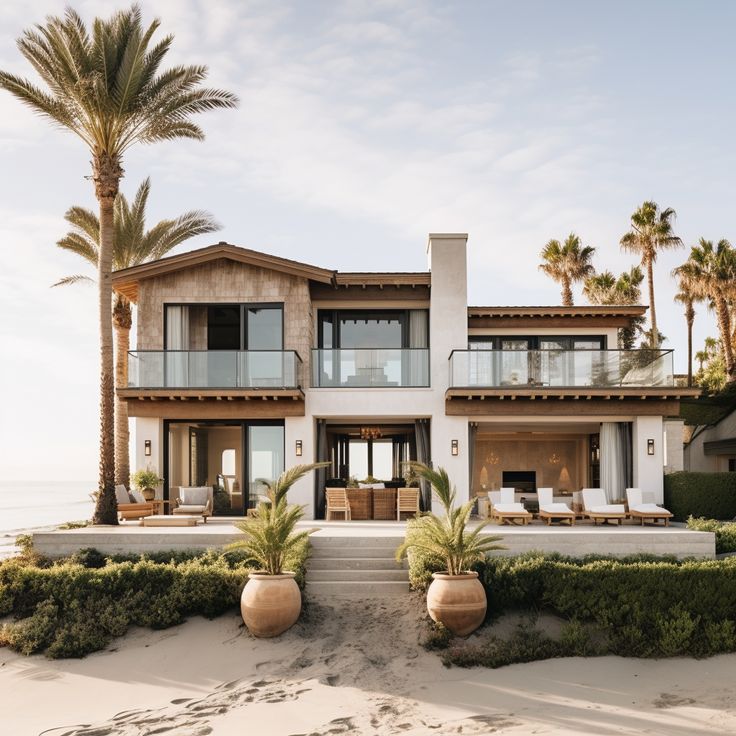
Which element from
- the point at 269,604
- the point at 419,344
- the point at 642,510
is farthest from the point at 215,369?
the point at 642,510

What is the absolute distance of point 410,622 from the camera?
1227 centimetres

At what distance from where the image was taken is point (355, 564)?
14.4m

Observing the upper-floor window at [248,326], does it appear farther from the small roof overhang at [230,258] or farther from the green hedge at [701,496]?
the green hedge at [701,496]

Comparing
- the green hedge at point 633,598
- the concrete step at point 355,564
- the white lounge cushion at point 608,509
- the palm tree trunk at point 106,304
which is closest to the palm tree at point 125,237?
the palm tree trunk at point 106,304

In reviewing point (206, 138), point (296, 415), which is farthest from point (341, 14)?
point (296, 415)

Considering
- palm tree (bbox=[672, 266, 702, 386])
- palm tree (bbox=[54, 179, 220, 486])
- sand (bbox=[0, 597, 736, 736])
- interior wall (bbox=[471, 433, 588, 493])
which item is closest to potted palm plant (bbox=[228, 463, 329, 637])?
sand (bbox=[0, 597, 736, 736])

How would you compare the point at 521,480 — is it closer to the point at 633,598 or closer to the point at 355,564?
the point at 355,564

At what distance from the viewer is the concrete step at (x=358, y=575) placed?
13875 millimetres

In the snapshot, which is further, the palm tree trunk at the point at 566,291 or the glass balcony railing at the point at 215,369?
the palm tree trunk at the point at 566,291

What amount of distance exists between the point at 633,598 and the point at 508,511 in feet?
22.8

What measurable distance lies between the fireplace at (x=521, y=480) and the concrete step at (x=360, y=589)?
583 inches

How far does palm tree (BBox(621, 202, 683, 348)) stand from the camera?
1416 inches

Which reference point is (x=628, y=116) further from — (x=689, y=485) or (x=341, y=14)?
(x=689, y=485)

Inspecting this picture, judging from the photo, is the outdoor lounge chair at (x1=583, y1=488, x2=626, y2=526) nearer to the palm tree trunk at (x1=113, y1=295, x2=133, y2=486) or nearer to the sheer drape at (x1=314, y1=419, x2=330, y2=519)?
the sheer drape at (x1=314, y1=419, x2=330, y2=519)
